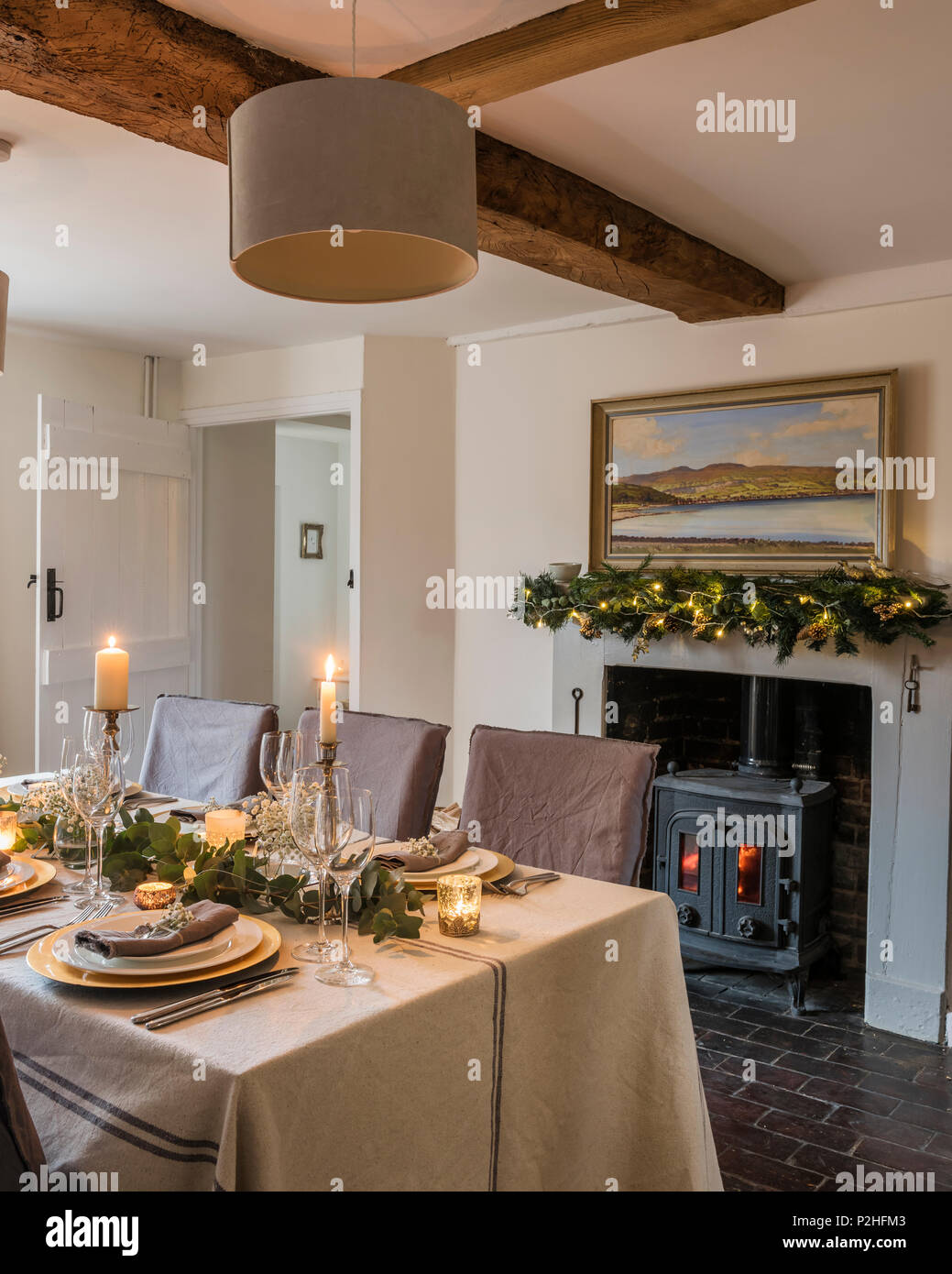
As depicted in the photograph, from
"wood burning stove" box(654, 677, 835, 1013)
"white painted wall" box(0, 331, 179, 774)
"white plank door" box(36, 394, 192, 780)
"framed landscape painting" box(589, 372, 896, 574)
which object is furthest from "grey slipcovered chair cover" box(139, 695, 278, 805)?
"white painted wall" box(0, 331, 179, 774)

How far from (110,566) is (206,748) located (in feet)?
7.03

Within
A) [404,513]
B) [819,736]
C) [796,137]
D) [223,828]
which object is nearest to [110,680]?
[223,828]

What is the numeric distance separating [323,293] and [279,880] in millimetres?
990

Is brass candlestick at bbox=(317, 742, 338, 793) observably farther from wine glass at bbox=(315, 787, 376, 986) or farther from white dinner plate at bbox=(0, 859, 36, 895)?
white dinner plate at bbox=(0, 859, 36, 895)

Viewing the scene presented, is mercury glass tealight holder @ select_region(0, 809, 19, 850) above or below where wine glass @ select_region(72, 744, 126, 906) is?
below

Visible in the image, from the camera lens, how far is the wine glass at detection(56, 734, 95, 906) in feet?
5.65

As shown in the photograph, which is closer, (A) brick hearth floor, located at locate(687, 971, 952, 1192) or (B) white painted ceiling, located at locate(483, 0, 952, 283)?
(B) white painted ceiling, located at locate(483, 0, 952, 283)

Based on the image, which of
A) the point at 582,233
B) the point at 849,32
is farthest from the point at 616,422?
the point at 849,32

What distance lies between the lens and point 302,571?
8.91 m

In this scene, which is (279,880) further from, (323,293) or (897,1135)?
(897,1135)

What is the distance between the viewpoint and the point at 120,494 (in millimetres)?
4824

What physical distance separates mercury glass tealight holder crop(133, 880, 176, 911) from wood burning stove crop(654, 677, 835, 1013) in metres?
2.24

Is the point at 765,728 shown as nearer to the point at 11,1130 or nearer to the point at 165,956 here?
the point at 165,956

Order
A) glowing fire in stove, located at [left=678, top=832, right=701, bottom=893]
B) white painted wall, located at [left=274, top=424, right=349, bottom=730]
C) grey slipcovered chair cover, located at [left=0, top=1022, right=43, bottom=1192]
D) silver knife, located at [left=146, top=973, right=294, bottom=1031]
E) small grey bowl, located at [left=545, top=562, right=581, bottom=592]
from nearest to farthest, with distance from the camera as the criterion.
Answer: grey slipcovered chair cover, located at [left=0, top=1022, right=43, bottom=1192] < silver knife, located at [left=146, top=973, right=294, bottom=1031] < glowing fire in stove, located at [left=678, top=832, right=701, bottom=893] < small grey bowl, located at [left=545, top=562, right=581, bottom=592] < white painted wall, located at [left=274, top=424, right=349, bottom=730]
